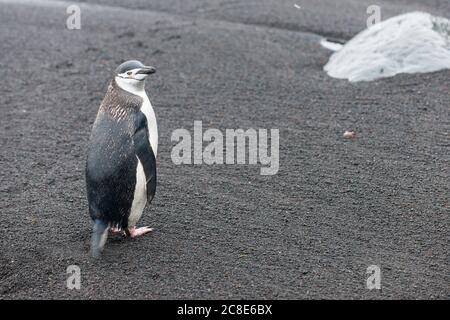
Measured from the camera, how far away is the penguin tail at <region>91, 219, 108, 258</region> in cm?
488

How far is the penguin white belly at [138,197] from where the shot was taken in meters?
4.97

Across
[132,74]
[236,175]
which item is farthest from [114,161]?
[236,175]

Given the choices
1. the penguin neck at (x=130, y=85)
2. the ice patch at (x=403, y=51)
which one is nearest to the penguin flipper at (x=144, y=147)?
the penguin neck at (x=130, y=85)

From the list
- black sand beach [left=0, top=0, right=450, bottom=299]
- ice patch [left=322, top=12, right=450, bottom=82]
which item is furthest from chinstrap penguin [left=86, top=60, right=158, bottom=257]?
ice patch [left=322, top=12, right=450, bottom=82]

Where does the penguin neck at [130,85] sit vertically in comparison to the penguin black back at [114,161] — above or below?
above

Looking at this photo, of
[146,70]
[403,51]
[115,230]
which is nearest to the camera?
[146,70]

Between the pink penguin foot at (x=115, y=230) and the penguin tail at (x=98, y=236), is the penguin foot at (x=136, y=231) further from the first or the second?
the penguin tail at (x=98, y=236)

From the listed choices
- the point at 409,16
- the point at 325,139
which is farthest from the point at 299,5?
the point at 325,139

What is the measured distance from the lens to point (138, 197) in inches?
198

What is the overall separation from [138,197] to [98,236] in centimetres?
40

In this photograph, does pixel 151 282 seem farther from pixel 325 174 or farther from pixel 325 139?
pixel 325 139

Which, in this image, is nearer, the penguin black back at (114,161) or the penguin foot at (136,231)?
the penguin black back at (114,161)

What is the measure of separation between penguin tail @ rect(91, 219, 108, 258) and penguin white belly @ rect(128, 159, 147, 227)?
0.23 metres

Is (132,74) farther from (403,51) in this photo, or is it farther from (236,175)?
(403,51)
